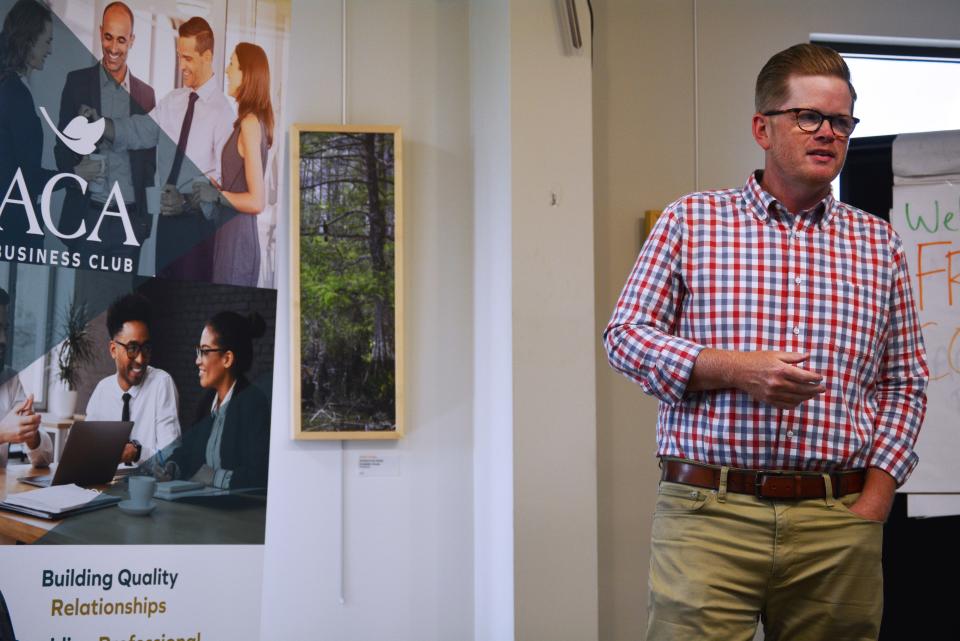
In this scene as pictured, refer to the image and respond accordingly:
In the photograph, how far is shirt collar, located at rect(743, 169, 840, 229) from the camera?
1940 millimetres

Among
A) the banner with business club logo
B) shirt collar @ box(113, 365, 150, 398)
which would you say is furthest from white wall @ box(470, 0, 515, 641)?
shirt collar @ box(113, 365, 150, 398)

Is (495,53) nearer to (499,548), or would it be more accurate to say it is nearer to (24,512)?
(499,548)

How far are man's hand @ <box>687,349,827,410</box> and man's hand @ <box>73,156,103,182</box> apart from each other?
2.44 metres

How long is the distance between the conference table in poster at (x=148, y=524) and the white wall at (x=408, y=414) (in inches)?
3.8

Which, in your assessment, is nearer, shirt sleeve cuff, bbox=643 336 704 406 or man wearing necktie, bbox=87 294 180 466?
shirt sleeve cuff, bbox=643 336 704 406

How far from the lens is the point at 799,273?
1.89m

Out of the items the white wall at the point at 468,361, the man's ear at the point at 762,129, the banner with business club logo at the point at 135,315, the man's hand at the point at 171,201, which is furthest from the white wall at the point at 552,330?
the man's ear at the point at 762,129

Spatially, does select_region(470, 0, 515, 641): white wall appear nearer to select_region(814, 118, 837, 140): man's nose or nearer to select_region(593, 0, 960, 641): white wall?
select_region(593, 0, 960, 641): white wall

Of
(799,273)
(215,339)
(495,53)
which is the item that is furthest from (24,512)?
(799,273)

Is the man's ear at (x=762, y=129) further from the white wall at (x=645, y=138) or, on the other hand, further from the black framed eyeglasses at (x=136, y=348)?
the black framed eyeglasses at (x=136, y=348)

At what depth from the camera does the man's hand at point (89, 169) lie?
3.47 meters

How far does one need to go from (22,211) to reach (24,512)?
0.99 metres

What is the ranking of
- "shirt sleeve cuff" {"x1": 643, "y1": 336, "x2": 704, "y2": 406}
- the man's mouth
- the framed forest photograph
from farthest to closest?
the framed forest photograph → the man's mouth → "shirt sleeve cuff" {"x1": 643, "y1": 336, "x2": 704, "y2": 406}

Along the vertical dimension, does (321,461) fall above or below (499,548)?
above
